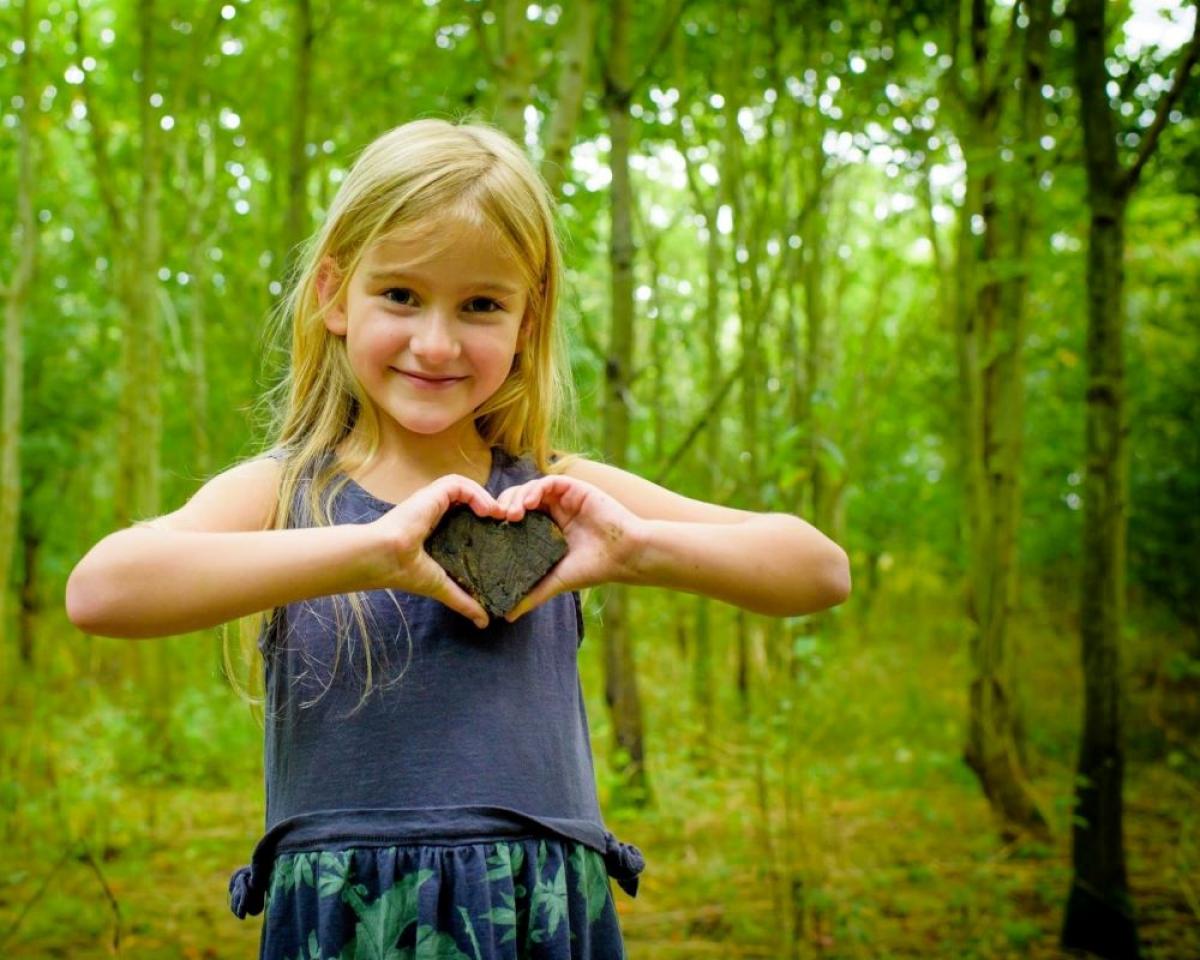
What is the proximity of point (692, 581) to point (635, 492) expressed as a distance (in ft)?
0.94

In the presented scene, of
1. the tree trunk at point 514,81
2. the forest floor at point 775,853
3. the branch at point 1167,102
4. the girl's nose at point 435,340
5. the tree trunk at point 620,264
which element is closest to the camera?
the girl's nose at point 435,340

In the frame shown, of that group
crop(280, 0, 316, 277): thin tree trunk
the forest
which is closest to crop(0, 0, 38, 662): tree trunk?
the forest

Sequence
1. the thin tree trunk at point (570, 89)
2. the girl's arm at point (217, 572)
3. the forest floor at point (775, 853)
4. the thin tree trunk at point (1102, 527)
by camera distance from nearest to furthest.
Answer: the girl's arm at point (217, 572)
the thin tree trunk at point (1102, 527)
the forest floor at point (775, 853)
the thin tree trunk at point (570, 89)

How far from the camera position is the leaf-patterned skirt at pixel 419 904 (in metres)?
1.44

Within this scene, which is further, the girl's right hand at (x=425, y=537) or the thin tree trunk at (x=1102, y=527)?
the thin tree trunk at (x=1102, y=527)

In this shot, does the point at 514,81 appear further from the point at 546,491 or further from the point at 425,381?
the point at 546,491

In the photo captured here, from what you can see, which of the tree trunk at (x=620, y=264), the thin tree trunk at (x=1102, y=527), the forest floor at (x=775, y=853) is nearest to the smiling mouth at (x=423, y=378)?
the forest floor at (x=775, y=853)

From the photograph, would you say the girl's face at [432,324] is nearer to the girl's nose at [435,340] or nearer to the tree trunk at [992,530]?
the girl's nose at [435,340]

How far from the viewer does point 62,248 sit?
49.9ft

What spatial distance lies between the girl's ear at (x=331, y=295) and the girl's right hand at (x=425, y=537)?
0.41 m

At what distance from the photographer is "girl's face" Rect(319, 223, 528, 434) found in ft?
5.13

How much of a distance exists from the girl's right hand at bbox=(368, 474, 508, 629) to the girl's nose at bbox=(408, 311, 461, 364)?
207 millimetres

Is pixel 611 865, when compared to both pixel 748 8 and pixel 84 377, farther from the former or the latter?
pixel 84 377

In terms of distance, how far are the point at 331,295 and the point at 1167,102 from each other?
346cm
